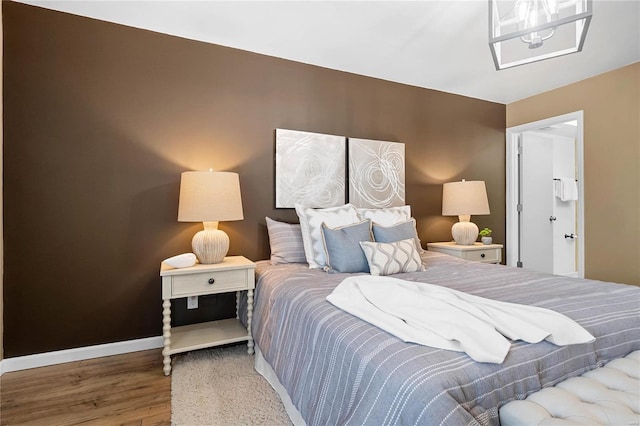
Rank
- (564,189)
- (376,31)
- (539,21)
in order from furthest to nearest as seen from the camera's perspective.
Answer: (564,189) → (376,31) → (539,21)

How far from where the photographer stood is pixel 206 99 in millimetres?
2715

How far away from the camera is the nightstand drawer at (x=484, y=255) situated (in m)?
3.41

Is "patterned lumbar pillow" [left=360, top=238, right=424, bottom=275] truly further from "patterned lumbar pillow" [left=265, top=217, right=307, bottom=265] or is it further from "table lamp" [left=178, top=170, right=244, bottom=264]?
"table lamp" [left=178, top=170, right=244, bottom=264]

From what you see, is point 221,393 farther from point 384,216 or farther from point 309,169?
point 309,169

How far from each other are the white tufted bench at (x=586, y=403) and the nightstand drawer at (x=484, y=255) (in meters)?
2.34

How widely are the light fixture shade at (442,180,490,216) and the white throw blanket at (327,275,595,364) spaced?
2.21m

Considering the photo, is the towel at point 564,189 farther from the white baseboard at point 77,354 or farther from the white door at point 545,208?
the white baseboard at point 77,354

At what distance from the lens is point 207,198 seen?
228 centimetres

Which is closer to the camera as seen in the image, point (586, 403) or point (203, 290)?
point (586, 403)

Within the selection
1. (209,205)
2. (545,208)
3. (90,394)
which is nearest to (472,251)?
(545,208)

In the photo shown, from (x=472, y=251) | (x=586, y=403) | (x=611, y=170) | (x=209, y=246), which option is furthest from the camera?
(x=472, y=251)

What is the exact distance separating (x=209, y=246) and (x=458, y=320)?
175 cm

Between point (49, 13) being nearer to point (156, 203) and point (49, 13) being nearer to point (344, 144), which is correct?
point (156, 203)

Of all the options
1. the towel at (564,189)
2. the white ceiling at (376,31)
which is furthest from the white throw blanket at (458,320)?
the towel at (564,189)
